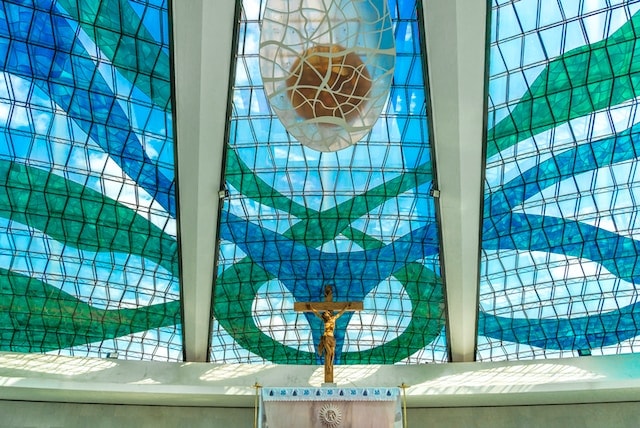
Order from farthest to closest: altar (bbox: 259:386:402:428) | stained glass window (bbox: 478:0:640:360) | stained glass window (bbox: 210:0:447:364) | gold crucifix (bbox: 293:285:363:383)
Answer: stained glass window (bbox: 210:0:447:364) < stained glass window (bbox: 478:0:640:360) < gold crucifix (bbox: 293:285:363:383) < altar (bbox: 259:386:402:428)

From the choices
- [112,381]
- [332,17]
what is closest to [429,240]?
[112,381]

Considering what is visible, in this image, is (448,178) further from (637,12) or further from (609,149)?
(637,12)

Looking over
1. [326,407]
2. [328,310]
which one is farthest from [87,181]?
[326,407]

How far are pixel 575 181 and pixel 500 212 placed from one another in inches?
134

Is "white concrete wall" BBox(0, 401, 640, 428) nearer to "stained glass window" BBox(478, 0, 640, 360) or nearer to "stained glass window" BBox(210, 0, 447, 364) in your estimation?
"stained glass window" BBox(478, 0, 640, 360)

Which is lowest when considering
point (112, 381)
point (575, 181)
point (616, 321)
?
point (112, 381)

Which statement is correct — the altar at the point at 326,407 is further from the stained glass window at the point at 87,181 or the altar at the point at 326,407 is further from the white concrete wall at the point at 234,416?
the white concrete wall at the point at 234,416

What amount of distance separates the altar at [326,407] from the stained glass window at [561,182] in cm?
1355

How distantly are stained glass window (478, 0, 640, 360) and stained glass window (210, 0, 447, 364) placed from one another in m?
2.96

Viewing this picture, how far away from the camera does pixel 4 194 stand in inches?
1062

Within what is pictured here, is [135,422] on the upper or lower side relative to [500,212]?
lower

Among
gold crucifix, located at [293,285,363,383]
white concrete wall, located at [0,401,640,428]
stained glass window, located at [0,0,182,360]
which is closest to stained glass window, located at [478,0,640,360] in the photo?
white concrete wall, located at [0,401,640,428]

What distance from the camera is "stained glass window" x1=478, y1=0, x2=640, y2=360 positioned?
22391 mm

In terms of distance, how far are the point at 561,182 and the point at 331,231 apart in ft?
34.7
